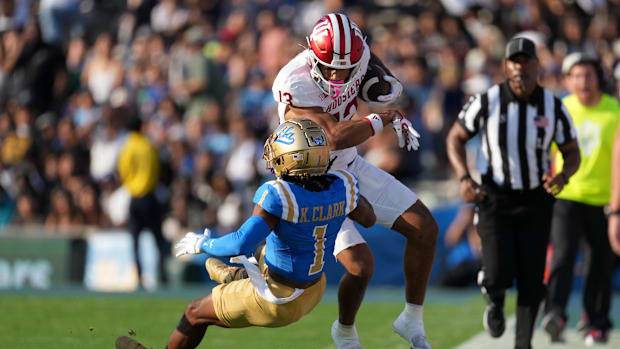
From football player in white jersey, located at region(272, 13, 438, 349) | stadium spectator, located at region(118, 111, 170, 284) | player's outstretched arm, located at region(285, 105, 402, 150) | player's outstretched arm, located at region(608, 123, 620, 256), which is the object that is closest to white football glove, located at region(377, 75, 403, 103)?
football player in white jersey, located at region(272, 13, 438, 349)

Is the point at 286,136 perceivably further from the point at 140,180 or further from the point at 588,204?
the point at 140,180

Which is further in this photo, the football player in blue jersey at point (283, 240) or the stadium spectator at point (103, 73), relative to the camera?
the stadium spectator at point (103, 73)

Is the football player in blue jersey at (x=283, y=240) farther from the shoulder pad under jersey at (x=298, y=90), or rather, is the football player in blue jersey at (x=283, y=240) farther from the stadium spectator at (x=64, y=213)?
the stadium spectator at (x=64, y=213)

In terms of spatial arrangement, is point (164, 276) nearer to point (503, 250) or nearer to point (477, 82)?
point (477, 82)

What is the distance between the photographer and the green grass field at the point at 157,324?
780 cm

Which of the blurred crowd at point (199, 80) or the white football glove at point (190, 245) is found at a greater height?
the white football glove at point (190, 245)

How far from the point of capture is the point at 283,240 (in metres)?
4.95

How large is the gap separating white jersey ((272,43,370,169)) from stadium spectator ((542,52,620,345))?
277cm

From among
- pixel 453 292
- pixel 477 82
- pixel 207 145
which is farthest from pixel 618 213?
pixel 207 145

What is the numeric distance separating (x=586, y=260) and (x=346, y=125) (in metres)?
3.62

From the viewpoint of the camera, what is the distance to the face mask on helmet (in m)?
4.85

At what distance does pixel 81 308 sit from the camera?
10.2m

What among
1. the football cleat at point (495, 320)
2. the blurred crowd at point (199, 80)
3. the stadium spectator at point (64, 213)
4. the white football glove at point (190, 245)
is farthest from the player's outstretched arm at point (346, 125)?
the stadium spectator at point (64, 213)

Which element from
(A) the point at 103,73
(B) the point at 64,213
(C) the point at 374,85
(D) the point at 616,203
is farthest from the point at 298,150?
(A) the point at 103,73
